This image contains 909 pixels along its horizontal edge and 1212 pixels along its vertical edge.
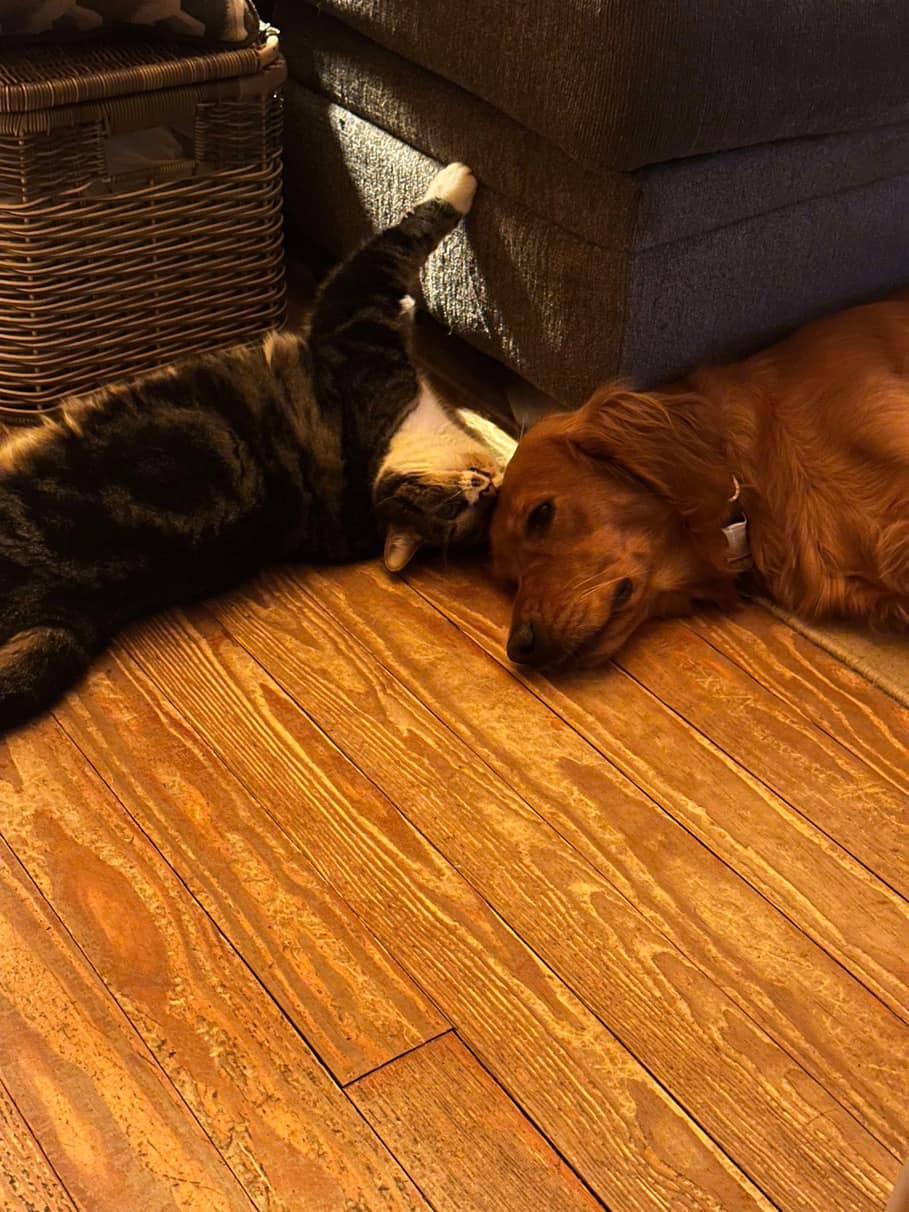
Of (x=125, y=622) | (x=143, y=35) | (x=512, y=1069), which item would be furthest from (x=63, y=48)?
(x=512, y=1069)

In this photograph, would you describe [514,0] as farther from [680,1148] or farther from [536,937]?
[680,1148]

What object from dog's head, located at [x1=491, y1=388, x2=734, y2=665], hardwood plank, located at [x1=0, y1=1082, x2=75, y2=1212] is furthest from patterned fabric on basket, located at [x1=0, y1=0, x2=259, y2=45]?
hardwood plank, located at [x1=0, y1=1082, x2=75, y2=1212]

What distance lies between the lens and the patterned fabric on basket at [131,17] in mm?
2135

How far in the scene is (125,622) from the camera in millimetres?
1971

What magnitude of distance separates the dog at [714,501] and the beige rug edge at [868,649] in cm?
2

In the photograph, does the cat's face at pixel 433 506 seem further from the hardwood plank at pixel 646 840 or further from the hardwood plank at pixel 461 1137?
the hardwood plank at pixel 461 1137

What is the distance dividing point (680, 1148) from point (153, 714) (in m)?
0.95

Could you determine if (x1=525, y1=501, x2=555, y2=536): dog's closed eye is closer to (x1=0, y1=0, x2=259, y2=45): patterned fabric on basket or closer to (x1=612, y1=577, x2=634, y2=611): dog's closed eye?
(x1=612, y1=577, x2=634, y2=611): dog's closed eye

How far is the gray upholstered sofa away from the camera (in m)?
1.79

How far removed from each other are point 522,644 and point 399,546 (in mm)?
335

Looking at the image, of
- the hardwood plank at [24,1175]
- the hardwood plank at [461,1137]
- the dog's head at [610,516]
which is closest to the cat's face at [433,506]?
the dog's head at [610,516]

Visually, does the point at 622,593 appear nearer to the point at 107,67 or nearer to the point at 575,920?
the point at 575,920

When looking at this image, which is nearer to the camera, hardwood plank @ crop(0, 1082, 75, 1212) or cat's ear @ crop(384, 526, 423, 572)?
hardwood plank @ crop(0, 1082, 75, 1212)

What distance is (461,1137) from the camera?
1.29 metres
